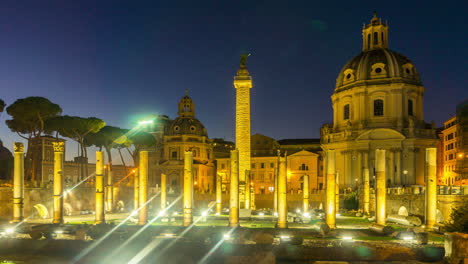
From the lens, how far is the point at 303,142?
3305 inches

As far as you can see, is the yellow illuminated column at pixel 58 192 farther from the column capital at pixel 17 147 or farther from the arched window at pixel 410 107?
the arched window at pixel 410 107

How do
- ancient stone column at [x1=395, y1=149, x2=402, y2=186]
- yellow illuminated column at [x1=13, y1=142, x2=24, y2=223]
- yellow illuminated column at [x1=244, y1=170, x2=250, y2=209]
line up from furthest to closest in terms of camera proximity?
ancient stone column at [x1=395, y1=149, x2=402, y2=186] < yellow illuminated column at [x1=244, y1=170, x2=250, y2=209] < yellow illuminated column at [x1=13, y1=142, x2=24, y2=223]

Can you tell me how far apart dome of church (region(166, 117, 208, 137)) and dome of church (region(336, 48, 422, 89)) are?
33.0 m

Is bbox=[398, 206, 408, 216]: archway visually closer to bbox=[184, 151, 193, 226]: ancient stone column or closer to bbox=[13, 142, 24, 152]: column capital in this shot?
bbox=[184, 151, 193, 226]: ancient stone column

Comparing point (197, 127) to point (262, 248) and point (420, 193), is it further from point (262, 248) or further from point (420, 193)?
point (262, 248)

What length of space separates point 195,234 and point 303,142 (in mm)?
62591

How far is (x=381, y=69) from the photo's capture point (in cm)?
→ 5941

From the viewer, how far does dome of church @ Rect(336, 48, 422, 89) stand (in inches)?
2320

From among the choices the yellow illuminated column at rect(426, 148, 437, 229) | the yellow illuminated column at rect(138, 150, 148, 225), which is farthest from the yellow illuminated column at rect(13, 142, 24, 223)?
the yellow illuminated column at rect(426, 148, 437, 229)

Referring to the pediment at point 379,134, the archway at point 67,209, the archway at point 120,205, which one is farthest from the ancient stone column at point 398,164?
the archway at point 67,209

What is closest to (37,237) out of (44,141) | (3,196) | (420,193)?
(3,196)

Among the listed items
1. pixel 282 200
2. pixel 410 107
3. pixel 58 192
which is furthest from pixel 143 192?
pixel 410 107

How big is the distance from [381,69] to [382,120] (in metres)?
6.04

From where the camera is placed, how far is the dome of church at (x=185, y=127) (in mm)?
86625
